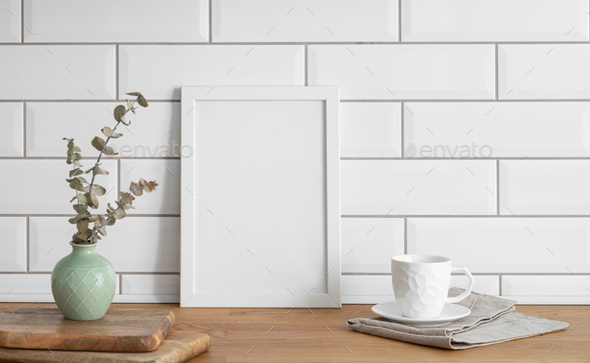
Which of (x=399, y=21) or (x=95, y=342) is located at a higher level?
(x=399, y=21)

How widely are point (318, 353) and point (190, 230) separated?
0.39m

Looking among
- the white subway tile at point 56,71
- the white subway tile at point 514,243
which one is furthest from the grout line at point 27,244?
the white subway tile at point 514,243

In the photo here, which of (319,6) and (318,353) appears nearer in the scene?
(318,353)

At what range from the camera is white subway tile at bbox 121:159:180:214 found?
933 millimetres

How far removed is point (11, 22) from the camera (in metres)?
0.94

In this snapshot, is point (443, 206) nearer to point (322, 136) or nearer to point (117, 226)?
point (322, 136)

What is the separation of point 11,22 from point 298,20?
0.61m

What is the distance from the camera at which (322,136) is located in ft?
3.02

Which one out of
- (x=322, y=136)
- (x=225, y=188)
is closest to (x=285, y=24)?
(x=322, y=136)

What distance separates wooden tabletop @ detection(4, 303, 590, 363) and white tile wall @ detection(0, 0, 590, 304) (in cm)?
11

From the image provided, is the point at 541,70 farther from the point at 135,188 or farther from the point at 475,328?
the point at 135,188

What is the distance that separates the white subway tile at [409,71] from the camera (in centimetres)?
94

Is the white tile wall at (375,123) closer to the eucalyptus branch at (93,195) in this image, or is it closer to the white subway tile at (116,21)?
the white subway tile at (116,21)

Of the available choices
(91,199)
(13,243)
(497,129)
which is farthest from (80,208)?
(497,129)
